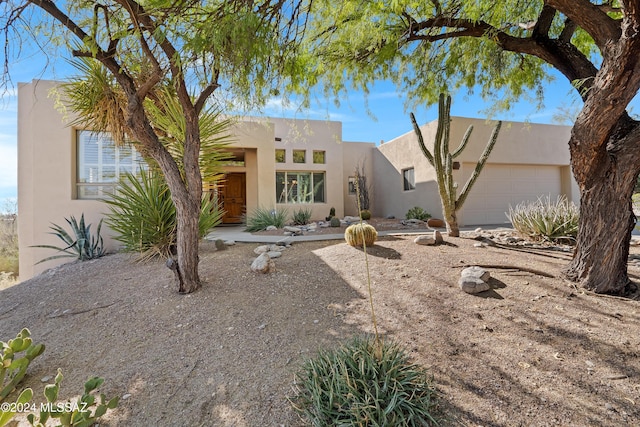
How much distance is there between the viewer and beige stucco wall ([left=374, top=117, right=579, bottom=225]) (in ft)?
37.2

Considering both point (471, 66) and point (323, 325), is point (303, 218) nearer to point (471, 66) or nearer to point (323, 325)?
point (471, 66)

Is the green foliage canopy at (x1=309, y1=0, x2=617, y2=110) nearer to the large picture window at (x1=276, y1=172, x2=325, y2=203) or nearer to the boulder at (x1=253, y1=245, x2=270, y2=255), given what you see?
the boulder at (x1=253, y1=245, x2=270, y2=255)

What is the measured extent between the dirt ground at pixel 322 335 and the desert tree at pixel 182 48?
0.94 metres

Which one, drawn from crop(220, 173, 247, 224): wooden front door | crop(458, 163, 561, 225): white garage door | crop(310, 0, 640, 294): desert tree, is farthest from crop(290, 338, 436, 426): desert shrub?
crop(220, 173, 247, 224): wooden front door

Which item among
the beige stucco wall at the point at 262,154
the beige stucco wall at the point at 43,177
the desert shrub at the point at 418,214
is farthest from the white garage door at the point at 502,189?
the beige stucco wall at the point at 262,154

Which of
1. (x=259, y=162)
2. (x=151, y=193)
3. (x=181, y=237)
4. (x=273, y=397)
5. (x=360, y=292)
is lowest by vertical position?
(x=273, y=397)

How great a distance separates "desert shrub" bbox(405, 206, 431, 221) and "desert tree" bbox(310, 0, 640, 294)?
19.9 feet

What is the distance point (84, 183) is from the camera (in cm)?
877

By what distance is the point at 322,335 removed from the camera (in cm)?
298

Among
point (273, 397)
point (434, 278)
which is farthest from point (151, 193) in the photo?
point (434, 278)

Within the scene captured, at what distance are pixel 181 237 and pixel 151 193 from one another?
1.82 meters

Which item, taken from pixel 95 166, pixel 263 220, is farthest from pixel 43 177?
pixel 263 220

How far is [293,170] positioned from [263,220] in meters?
3.62

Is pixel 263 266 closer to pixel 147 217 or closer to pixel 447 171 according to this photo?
pixel 147 217
